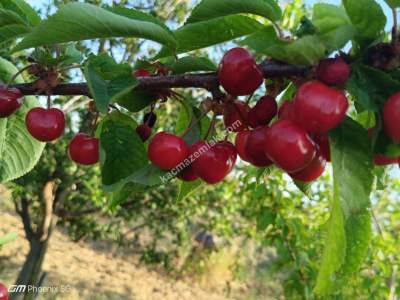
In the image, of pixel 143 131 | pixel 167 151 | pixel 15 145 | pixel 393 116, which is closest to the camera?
pixel 393 116

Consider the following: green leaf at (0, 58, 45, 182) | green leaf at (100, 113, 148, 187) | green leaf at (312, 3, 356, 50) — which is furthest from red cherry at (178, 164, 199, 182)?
green leaf at (0, 58, 45, 182)

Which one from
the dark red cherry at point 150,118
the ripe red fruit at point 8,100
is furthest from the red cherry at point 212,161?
the ripe red fruit at point 8,100

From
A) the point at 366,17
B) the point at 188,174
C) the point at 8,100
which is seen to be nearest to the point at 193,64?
the point at 188,174

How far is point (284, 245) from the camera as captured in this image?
163 inches

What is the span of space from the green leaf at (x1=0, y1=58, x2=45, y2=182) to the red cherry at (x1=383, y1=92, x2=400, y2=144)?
3.44 feet

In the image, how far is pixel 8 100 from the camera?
1109 millimetres

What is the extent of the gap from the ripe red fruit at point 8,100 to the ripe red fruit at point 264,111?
1.83 feet

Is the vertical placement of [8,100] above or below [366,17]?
below

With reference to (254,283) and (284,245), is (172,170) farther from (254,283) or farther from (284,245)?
(254,283)

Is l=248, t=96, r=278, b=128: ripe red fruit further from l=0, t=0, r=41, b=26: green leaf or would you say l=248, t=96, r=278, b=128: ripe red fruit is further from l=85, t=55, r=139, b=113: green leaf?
l=0, t=0, r=41, b=26: green leaf

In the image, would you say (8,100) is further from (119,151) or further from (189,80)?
(189,80)

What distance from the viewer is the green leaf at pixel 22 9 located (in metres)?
1.12

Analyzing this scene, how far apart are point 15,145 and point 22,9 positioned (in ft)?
1.45

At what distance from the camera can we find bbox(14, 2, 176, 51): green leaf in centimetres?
81
